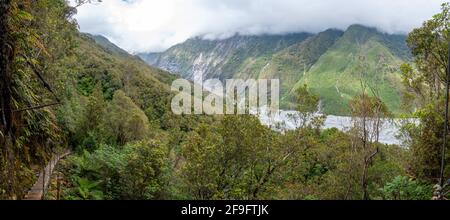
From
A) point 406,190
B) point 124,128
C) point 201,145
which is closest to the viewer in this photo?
point 406,190

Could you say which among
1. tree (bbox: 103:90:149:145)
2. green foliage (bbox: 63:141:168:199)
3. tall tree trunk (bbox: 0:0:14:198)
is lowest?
green foliage (bbox: 63:141:168:199)

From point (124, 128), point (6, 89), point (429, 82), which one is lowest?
point (124, 128)

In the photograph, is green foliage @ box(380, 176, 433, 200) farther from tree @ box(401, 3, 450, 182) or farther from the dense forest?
tree @ box(401, 3, 450, 182)

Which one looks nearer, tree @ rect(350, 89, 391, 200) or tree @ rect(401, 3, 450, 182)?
tree @ rect(401, 3, 450, 182)

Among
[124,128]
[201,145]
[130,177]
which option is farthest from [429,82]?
[124,128]

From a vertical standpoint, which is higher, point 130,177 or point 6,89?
point 6,89

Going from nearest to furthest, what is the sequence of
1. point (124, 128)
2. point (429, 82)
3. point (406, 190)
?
point (406, 190) < point (429, 82) < point (124, 128)

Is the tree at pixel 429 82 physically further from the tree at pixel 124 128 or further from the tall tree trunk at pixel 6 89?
the tree at pixel 124 128

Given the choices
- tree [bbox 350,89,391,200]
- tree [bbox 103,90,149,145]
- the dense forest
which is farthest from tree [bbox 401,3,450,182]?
tree [bbox 103,90,149,145]

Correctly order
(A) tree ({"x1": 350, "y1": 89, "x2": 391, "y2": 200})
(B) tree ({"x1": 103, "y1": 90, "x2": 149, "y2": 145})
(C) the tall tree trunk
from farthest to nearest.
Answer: (B) tree ({"x1": 103, "y1": 90, "x2": 149, "y2": 145}), (A) tree ({"x1": 350, "y1": 89, "x2": 391, "y2": 200}), (C) the tall tree trunk

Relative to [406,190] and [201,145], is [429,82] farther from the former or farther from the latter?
[201,145]

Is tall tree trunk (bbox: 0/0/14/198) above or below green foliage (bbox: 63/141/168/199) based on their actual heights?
above
